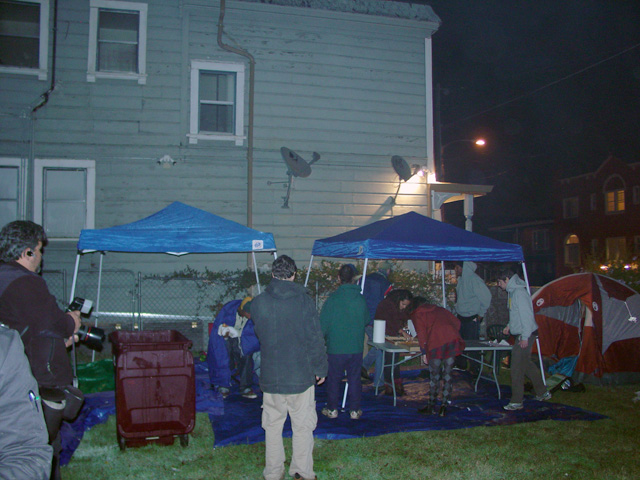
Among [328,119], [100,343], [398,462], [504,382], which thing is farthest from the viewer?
[328,119]

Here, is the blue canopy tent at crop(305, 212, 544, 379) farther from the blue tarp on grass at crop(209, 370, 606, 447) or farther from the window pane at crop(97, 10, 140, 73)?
the window pane at crop(97, 10, 140, 73)

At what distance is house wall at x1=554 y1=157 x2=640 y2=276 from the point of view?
30.0 metres

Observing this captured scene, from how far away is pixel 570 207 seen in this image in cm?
3534

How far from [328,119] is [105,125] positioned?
4774 millimetres

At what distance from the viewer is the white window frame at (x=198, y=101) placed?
1066 centimetres

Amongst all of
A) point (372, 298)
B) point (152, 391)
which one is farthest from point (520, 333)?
point (152, 391)

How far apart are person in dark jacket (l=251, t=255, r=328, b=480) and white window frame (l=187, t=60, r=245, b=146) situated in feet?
23.5

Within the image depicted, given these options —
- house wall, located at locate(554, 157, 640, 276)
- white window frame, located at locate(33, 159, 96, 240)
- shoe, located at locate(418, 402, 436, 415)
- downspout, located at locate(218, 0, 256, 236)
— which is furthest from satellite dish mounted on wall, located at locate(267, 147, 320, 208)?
house wall, located at locate(554, 157, 640, 276)

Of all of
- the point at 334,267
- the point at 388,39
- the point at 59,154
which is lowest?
the point at 334,267

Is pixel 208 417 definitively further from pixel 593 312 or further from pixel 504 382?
pixel 593 312

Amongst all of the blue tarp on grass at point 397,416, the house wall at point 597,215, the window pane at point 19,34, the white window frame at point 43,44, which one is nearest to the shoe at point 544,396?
the blue tarp on grass at point 397,416

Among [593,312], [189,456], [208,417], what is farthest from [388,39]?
[189,456]

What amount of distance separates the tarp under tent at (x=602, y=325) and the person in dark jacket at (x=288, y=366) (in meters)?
5.49

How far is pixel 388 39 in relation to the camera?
38.7 feet
